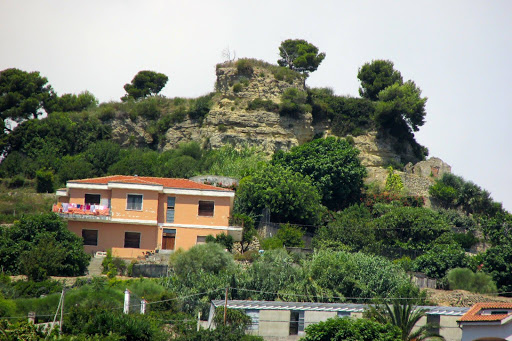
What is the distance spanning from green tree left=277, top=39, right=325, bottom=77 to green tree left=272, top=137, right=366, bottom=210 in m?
13.0

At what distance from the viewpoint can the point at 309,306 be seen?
1298 inches

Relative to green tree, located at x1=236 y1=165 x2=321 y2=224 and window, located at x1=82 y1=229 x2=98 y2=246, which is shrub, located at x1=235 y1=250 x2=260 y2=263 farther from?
window, located at x1=82 y1=229 x2=98 y2=246

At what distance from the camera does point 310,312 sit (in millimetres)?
32594

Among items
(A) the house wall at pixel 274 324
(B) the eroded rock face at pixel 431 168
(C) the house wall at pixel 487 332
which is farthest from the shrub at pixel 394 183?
(C) the house wall at pixel 487 332

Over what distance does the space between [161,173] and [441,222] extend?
17.6m

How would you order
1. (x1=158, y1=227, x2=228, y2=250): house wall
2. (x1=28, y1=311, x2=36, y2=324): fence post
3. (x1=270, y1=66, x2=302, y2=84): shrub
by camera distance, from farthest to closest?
1. (x1=270, y1=66, x2=302, y2=84): shrub
2. (x1=158, y1=227, x2=228, y2=250): house wall
3. (x1=28, y1=311, x2=36, y2=324): fence post

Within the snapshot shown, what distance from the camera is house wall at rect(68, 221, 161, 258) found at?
43.9 m

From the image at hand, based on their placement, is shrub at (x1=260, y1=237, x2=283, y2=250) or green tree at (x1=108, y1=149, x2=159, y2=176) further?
green tree at (x1=108, y1=149, x2=159, y2=176)

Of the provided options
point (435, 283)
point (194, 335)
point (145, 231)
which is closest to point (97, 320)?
point (194, 335)

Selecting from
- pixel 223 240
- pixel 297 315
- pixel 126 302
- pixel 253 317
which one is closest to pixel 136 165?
pixel 223 240

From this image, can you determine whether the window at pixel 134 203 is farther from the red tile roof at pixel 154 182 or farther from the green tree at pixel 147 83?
the green tree at pixel 147 83

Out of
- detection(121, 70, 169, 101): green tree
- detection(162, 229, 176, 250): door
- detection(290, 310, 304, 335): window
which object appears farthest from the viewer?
detection(121, 70, 169, 101): green tree

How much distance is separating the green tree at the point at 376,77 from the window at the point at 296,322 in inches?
1408

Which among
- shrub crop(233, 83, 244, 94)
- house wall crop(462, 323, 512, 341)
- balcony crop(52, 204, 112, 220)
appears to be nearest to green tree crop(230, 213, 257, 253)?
balcony crop(52, 204, 112, 220)
